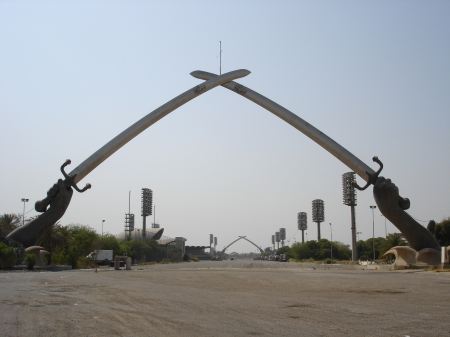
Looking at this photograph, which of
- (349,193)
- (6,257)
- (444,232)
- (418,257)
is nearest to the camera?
(418,257)

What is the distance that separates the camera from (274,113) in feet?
129

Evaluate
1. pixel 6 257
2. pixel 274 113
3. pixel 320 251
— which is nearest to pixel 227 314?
pixel 274 113

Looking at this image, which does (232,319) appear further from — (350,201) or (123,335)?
(350,201)

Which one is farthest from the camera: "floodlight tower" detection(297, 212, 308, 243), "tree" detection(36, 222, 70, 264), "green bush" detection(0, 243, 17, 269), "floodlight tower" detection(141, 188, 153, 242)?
"floodlight tower" detection(297, 212, 308, 243)

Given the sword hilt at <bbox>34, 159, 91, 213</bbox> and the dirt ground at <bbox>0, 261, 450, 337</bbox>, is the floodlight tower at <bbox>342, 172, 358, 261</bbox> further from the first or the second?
the dirt ground at <bbox>0, 261, 450, 337</bbox>

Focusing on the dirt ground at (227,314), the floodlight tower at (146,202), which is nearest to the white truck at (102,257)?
the floodlight tower at (146,202)

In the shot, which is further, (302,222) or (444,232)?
(302,222)

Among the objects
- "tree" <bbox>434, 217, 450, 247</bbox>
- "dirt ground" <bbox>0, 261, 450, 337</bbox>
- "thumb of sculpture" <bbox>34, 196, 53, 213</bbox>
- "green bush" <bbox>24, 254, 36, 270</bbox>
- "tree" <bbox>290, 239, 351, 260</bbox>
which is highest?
"thumb of sculpture" <bbox>34, 196, 53, 213</bbox>

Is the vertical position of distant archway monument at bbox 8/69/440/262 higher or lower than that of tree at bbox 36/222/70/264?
higher

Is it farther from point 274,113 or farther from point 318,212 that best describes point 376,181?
point 318,212

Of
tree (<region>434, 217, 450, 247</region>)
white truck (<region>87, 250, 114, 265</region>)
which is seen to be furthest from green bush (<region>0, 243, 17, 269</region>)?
tree (<region>434, 217, 450, 247</region>)

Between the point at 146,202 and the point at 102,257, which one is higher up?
the point at 146,202

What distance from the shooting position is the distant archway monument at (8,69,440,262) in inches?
1219

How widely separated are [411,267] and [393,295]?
19820 millimetres
